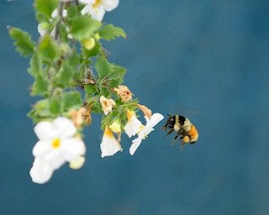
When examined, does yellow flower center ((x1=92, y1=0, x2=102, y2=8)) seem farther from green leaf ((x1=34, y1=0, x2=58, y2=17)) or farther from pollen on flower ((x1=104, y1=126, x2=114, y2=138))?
pollen on flower ((x1=104, y1=126, x2=114, y2=138))

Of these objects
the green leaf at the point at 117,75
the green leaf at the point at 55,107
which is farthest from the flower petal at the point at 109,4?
the green leaf at the point at 55,107

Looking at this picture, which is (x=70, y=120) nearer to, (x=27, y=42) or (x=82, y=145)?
(x=82, y=145)

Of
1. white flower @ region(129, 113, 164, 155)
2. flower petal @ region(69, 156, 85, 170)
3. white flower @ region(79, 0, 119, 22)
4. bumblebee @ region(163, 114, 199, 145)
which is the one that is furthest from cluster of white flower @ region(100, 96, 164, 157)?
bumblebee @ region(163, 114, 199, 145)

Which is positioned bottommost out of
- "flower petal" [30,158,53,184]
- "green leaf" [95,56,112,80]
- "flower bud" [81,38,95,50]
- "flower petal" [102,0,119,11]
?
"flower petal" [30,158,53,184]

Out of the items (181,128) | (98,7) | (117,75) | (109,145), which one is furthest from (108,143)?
(181,128)

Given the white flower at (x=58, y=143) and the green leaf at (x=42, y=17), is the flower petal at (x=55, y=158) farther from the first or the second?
the green leaf at (x=42, y=17)

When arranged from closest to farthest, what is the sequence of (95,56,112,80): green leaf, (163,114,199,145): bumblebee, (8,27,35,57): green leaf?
(8,27,35,57): green leaf → (95,56,112,80): green leaf → (163,114,199,145): bumblebee

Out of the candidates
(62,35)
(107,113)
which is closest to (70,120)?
(62,35)

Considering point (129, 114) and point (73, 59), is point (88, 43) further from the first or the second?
point (129, 114)

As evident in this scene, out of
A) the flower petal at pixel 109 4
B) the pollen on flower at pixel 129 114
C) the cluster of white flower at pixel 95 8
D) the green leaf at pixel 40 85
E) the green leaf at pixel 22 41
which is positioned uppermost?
the flower petal at pixel 109 4

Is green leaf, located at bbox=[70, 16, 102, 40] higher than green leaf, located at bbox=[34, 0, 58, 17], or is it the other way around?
green leaf, located at bbox=[34, 0, 58, 17]
